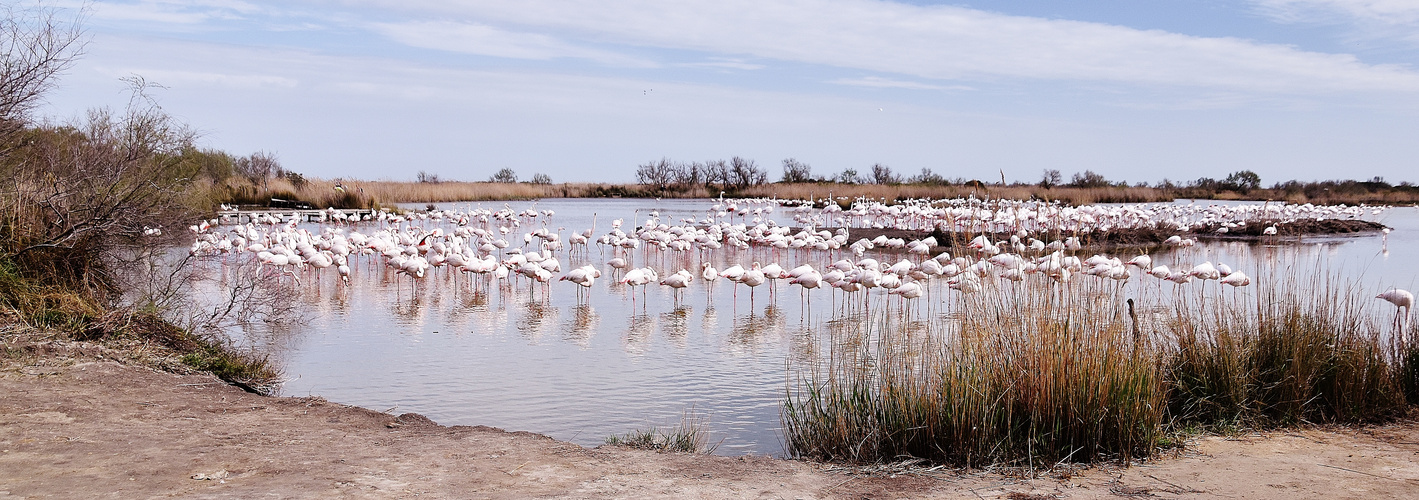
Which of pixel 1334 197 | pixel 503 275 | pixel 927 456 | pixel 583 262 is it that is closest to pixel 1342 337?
pixel 927 456

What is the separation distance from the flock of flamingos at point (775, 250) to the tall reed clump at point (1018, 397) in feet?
0.76

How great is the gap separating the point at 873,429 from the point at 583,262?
13.2 metres

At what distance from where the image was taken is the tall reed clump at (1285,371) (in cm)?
596

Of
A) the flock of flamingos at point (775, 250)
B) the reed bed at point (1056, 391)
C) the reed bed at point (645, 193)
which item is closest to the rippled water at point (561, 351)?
the flock of flamingos at point (775, 250)

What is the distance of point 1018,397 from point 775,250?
1529cm

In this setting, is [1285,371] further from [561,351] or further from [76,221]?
[76,221]

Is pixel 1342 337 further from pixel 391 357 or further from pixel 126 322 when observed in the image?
pixel 126 322

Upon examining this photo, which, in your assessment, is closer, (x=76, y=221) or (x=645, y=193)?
(x=76, y=221)

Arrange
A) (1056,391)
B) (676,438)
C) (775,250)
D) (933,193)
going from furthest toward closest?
1. (933,193)
2. (775,250)
3. (676,438)
4. (1056,391)

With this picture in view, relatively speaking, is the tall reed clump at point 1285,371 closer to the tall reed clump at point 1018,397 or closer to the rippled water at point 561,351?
the rippled water at point 561,351

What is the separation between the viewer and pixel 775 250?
20.4m

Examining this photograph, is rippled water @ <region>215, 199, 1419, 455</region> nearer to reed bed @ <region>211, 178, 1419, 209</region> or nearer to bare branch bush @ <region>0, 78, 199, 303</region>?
bare branch bush @ <region>0, 78, 199, 303</region>

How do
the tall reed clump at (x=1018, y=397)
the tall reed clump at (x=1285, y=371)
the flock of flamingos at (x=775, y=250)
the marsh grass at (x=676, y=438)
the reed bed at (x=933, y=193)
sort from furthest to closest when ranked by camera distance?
the reed bed at (x=933, y=193) < the flock of flamingos at (x=775, y=250) < the tall reed clump at (x=1285, y=371) < the marsh grass at (x=676, y=438) < the tall reed clump at (x=1018, y=397)

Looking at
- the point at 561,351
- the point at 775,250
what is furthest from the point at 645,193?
the point at 561,351
